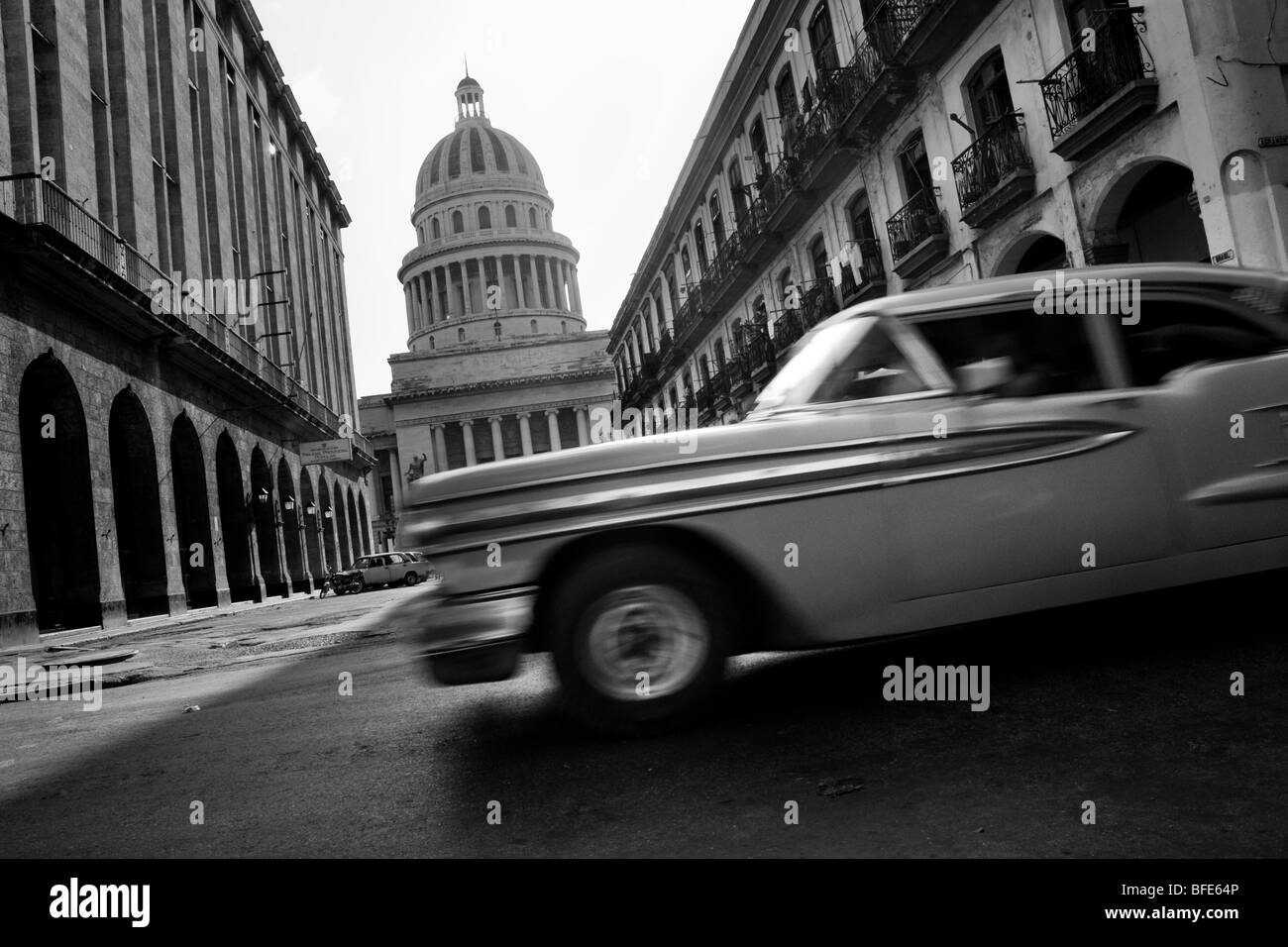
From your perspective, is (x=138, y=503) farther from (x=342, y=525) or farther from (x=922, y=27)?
(x=342, y=525)

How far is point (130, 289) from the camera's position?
63.2 ft

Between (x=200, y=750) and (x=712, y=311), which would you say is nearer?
(x=200, y=750)

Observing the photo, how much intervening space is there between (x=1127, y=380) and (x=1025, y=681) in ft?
4.59

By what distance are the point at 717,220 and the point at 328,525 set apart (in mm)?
24342

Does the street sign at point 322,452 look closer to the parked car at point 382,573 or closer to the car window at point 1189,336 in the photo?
the parked car at point 382,573

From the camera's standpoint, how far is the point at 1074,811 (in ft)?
7.90

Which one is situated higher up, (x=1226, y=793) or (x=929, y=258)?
(x=929, y=258)

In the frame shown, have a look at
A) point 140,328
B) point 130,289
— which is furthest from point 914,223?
point 140,328

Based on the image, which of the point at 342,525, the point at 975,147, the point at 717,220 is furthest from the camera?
the point at 342,525

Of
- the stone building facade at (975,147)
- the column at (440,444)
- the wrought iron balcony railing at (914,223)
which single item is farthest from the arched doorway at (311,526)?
the column at (440,444)

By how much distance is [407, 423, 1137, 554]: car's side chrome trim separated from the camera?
3.55m

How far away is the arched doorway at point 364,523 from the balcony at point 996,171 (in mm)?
42142
